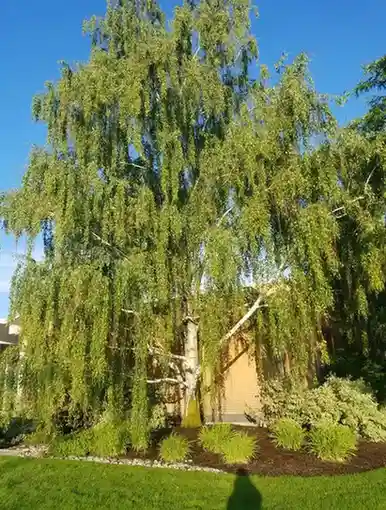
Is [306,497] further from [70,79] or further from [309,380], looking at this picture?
[70,79]

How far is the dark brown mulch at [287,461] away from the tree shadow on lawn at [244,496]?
506 mm

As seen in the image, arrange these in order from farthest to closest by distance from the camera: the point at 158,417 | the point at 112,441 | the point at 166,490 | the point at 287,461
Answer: the point at 158,417 → the point at 112,441 → the point at 287,461 → the point at 166,490

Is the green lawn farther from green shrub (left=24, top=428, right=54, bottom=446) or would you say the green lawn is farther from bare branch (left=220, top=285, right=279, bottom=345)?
bare branch (left=220, top=285, right=279, bottom=345)

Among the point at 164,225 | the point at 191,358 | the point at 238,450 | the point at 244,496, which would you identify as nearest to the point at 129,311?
the point at 164,225

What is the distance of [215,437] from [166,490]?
2.23 metres

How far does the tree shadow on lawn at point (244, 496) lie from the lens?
617 cm

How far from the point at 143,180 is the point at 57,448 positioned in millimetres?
5301

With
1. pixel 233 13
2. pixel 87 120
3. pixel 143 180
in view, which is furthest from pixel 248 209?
pixel 233 13

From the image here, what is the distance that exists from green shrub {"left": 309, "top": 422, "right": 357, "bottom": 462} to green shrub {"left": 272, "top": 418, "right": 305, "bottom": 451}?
0.71 ft

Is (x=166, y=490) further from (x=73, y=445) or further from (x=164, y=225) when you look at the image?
(x=164, y=225)

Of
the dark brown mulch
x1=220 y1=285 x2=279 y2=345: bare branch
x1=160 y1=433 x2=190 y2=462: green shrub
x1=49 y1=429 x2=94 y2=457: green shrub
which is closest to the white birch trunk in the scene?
x1=220 y1=285 x2=279 y2=345: bare branch

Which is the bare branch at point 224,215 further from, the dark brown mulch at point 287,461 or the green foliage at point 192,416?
the dark brown mulch at point 287,461

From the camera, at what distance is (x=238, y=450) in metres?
8.37

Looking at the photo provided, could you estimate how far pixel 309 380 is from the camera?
11.3 meters
